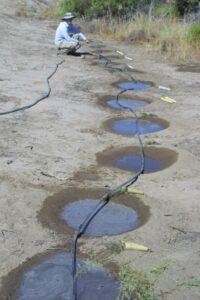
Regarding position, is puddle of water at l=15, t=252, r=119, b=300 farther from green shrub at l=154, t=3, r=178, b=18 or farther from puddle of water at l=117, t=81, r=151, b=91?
green shrub at l=154, t=3, r=178, b=18

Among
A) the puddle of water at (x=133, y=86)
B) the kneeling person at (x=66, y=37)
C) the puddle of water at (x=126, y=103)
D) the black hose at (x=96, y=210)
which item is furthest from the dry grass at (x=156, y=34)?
the black hose at (x=96, y=210)

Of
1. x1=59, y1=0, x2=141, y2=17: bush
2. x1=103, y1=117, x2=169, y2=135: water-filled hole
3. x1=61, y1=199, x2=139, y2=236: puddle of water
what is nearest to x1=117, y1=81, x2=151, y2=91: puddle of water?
x1=103, y1=117, x2=169, y2=135: water-filled hole

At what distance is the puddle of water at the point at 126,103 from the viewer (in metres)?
10.9

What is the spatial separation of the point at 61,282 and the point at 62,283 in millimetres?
19

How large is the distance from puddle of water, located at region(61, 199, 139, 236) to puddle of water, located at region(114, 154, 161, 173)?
1.25 meters

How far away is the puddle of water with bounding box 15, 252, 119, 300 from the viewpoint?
4.80 m

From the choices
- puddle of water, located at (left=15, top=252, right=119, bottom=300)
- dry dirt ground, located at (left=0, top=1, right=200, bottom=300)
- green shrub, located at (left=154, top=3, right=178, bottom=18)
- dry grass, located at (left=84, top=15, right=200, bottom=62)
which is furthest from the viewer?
green shrub, located at (left=154, top=3, right=178, bottom=18)

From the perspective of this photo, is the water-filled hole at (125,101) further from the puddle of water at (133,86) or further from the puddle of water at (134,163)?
the puddle of water at (134,163)

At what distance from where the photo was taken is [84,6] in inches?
918

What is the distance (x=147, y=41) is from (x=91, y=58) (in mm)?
3391

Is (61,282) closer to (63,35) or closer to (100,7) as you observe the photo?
(63,35)

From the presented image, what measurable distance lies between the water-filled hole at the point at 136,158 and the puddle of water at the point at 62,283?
2637 millimetres

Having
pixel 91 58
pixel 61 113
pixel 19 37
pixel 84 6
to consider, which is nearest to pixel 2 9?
pixel 84 6

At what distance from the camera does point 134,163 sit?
791 centimetres
